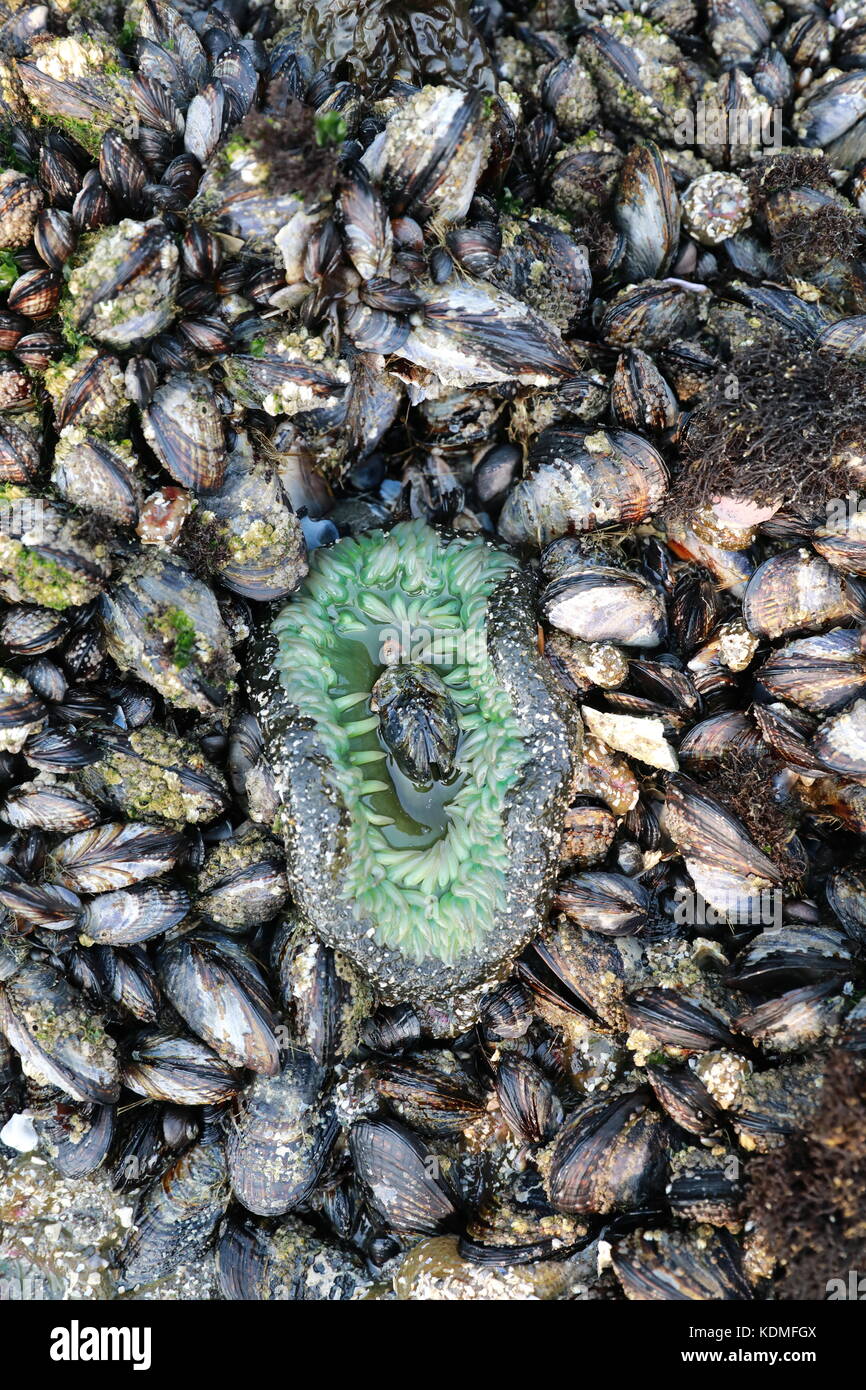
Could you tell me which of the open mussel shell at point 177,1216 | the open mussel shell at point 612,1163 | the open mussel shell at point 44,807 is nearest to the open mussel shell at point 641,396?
the open mussel shell at point 44,807

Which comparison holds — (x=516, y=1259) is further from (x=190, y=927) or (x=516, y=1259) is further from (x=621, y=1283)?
(x=190, y=927)

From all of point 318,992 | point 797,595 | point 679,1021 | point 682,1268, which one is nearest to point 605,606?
point 797,595

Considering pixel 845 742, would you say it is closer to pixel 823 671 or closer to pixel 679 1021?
pixel 823 671

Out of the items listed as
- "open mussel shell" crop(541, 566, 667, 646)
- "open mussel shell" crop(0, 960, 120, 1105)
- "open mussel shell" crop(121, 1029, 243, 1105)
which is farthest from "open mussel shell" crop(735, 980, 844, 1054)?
"open mussel shell" crop(0, 960, 120, 1105)

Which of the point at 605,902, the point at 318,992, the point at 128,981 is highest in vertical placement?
the point at 605,902

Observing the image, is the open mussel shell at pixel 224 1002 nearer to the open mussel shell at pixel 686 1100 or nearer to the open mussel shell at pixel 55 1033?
the open mussel shell at pixel 55 1033

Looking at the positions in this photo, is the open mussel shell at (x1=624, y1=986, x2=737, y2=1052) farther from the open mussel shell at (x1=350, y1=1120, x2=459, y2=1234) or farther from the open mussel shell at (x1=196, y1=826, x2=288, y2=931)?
the open mussel shell at (x1=196, y1=826, x2=288, y2=931)
